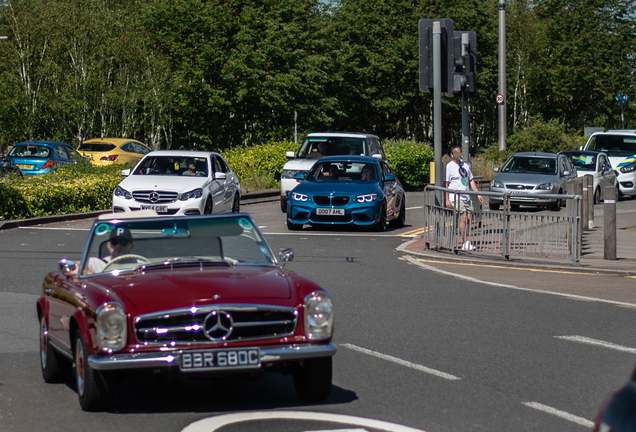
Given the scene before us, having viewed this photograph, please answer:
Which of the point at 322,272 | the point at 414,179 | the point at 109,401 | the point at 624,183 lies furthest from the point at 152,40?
the point at 109,401

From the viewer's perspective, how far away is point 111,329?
6.15 meters

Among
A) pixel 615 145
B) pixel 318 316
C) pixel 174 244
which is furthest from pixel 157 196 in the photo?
pixel 615 145

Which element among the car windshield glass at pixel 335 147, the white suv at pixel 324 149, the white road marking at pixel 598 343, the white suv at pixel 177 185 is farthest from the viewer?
the car windshield glass at pixel 335 147

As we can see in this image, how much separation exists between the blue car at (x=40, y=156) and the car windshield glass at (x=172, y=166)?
1070 cm

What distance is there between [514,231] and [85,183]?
41.2 feet

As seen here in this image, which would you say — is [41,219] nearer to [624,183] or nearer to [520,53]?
[624,183]

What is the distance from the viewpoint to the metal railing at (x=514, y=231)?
15062 mm

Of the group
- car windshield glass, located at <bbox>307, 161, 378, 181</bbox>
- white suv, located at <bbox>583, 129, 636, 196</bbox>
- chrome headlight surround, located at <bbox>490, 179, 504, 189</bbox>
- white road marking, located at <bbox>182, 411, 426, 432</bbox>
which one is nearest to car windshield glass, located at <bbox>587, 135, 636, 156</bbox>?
white suv, located at <bbox>583, 129, 636, 196</bbox>

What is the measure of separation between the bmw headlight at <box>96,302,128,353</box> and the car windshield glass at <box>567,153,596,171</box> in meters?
27.7

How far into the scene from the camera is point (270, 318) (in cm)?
633

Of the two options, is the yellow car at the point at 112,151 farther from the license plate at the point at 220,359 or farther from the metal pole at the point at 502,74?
the license plate at the point at 220,359

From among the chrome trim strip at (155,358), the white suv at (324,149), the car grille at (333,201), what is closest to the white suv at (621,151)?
the white suv at (324,149)

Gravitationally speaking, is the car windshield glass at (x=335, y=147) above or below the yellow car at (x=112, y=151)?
above

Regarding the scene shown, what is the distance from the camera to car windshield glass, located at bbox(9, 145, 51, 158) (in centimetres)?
3215
